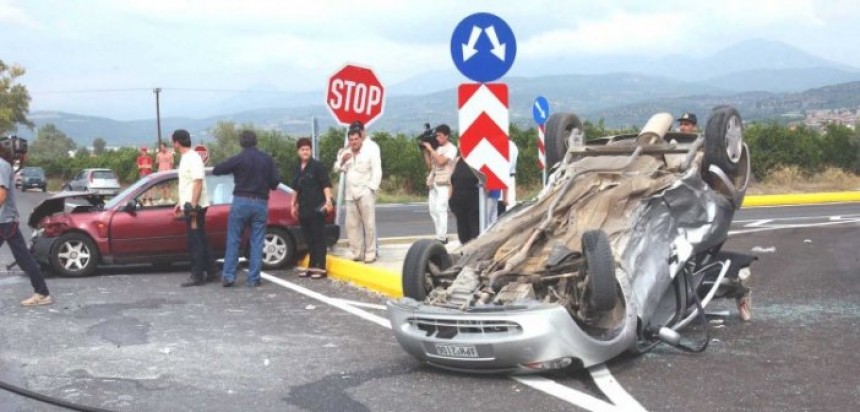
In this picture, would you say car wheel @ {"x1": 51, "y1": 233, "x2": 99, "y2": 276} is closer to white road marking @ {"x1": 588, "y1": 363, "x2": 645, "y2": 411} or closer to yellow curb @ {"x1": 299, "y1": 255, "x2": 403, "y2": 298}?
yellow curb @ {"x1": 299, "y1": 255, "x2": 403, "y2": 298}

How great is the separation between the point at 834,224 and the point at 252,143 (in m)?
11.1

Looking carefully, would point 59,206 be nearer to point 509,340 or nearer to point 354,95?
point 354,95

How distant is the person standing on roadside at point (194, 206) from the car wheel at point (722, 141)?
581 centimetres

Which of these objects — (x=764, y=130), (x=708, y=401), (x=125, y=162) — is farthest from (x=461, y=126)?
(x=125, y=162)

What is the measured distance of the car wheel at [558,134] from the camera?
26.2 ft

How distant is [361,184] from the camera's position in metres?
10.7

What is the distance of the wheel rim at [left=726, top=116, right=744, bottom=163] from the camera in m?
6.89

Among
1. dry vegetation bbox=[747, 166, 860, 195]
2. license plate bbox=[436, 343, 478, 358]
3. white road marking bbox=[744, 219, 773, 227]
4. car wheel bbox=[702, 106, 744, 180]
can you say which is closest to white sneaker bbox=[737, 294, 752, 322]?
car wheel bbox=[702, 106, 744, 180]

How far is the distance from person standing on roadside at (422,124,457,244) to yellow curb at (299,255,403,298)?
133 cm

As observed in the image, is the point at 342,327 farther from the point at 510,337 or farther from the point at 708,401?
the point at 708,401

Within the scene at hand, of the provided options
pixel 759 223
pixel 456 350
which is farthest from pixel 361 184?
pixel 759 223

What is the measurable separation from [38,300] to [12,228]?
29.9 inches

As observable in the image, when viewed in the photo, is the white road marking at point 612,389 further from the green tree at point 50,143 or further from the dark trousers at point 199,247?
the green tree at point 50,143

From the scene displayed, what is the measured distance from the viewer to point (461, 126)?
336 inches
